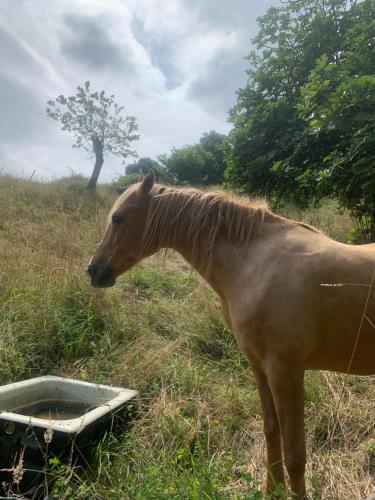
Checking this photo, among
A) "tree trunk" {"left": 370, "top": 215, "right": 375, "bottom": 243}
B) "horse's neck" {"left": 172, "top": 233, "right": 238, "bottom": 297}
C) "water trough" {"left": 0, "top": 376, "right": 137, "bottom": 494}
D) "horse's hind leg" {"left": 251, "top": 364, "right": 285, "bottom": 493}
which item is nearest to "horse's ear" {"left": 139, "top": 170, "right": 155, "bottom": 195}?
"horse's neck" {"left": 172, "top": 233, "right": 238, "bottom": 297}

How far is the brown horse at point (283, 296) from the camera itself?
176cm

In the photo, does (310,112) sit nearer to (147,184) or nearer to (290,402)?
(147,184)

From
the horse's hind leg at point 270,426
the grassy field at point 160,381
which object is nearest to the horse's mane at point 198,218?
the horse's hind leg at point 270,426

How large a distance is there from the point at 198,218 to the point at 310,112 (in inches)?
129

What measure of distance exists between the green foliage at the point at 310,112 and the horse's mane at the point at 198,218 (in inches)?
87.7

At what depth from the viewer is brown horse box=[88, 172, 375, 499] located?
1757 millimetres

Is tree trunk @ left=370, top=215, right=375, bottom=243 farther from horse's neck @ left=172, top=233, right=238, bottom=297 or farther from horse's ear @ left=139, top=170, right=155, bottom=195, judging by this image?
horse's ear @ left=139, top=170, right=155, bottom=195

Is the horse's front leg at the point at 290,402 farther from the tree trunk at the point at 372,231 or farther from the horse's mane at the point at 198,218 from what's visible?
the tree trunk at the point at 372,231

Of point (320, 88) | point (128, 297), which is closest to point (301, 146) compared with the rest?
point (320, 88)

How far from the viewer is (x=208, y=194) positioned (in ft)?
7.43

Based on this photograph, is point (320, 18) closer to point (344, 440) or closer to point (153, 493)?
point (344, 440)

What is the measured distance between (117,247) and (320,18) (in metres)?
5.72

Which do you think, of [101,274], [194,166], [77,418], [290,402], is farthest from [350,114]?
[194,166]

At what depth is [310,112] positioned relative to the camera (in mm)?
4660
